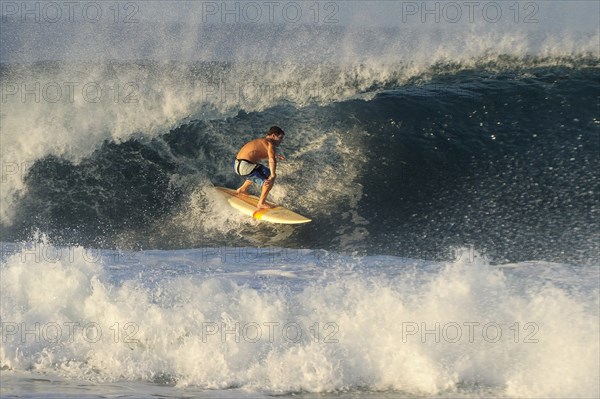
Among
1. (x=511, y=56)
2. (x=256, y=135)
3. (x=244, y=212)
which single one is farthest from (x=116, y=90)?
(x=511, y=56)

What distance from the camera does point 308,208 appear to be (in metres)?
11.1

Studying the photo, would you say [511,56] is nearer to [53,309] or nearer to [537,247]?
[537,247]

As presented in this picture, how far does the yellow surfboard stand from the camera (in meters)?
10.6

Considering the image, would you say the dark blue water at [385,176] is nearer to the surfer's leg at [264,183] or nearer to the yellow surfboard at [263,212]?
the yellow surfboard at [263,212]

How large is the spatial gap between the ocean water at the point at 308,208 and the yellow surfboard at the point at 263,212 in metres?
0.17

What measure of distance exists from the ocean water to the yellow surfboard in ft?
0.57

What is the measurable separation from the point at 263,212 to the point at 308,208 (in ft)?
2.54

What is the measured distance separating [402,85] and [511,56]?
232 centimetres

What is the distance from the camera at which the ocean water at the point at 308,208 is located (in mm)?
6730
